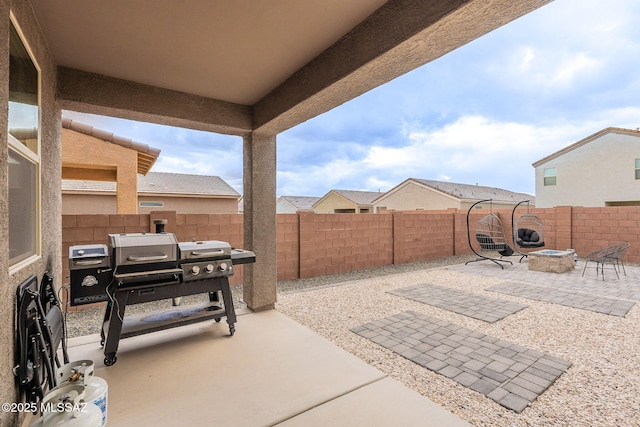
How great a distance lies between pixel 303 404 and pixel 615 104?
102 ft

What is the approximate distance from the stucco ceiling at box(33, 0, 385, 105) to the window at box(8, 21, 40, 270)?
0.44 meters

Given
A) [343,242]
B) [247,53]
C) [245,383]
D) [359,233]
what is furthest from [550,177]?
[245,383]

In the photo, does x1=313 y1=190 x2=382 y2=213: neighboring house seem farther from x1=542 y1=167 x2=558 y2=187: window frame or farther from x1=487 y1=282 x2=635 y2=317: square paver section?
x1=487 y1=282 x2=635 y2=317: square paver section

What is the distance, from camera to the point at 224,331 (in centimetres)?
321

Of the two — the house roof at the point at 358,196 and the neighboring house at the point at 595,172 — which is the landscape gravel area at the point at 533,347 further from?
the house roof at the point at 358,196

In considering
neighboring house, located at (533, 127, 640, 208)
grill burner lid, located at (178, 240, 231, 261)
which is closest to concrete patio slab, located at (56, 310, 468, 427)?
grill burner lid, located at (178, 240, 231, 261)

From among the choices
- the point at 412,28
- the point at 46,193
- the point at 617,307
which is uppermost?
the point at 412,28

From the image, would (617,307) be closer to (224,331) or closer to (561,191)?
(224,331)

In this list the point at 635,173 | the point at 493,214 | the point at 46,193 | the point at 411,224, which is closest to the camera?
the point at 46,193

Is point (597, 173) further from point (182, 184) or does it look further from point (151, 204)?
point (151, 204)

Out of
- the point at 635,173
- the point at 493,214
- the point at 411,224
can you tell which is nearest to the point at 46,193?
the point at 411,224

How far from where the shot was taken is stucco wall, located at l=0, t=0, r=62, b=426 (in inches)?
54.2

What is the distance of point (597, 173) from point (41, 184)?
20055 mm

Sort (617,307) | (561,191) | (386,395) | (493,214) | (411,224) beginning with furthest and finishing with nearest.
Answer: (561,191), (493,214), (411,224), (617,307), (386,395)
